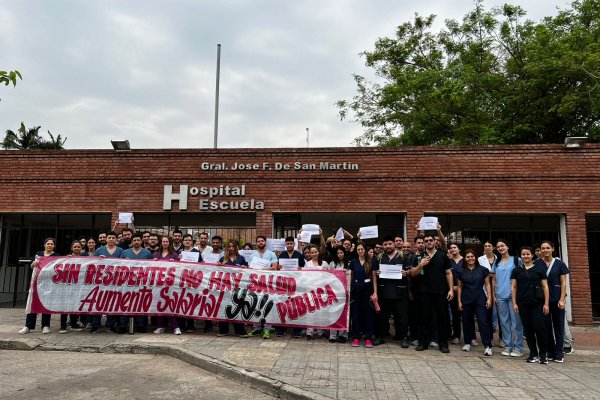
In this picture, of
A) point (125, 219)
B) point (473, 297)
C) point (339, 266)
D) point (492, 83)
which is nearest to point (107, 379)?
point (339, 266)

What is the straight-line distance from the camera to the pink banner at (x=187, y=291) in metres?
8.23

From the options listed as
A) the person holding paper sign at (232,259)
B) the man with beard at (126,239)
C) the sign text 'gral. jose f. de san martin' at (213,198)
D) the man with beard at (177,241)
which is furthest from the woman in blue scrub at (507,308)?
the man with beard at (126,239)

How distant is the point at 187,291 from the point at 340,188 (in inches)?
198

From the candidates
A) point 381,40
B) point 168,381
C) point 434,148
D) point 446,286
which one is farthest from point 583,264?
point 381,40

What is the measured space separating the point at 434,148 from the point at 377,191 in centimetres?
186

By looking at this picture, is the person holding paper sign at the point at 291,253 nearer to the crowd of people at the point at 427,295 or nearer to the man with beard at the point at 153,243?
the crowd of people at the point at 427,295

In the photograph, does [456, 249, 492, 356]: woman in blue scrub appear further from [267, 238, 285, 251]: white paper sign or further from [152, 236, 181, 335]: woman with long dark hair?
[152, 236, 181, 335]: woman with long dark hair

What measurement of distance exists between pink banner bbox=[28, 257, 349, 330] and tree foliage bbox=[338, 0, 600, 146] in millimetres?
13383

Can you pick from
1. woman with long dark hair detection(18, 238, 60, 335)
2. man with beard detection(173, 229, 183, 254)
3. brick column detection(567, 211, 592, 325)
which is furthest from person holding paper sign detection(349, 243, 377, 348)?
brick column detection(567, 211, 592, 325)

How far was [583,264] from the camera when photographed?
10938 mm

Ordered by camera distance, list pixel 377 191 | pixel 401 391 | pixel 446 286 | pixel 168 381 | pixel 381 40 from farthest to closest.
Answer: pixel 381 40, pixel 377 191, pixel 446 286, pixel 168 381, pixel 401 391

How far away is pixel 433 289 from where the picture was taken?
763 cm

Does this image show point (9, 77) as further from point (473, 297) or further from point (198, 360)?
point (473, 297)

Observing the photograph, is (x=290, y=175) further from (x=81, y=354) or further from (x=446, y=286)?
(x=81, y=354)
